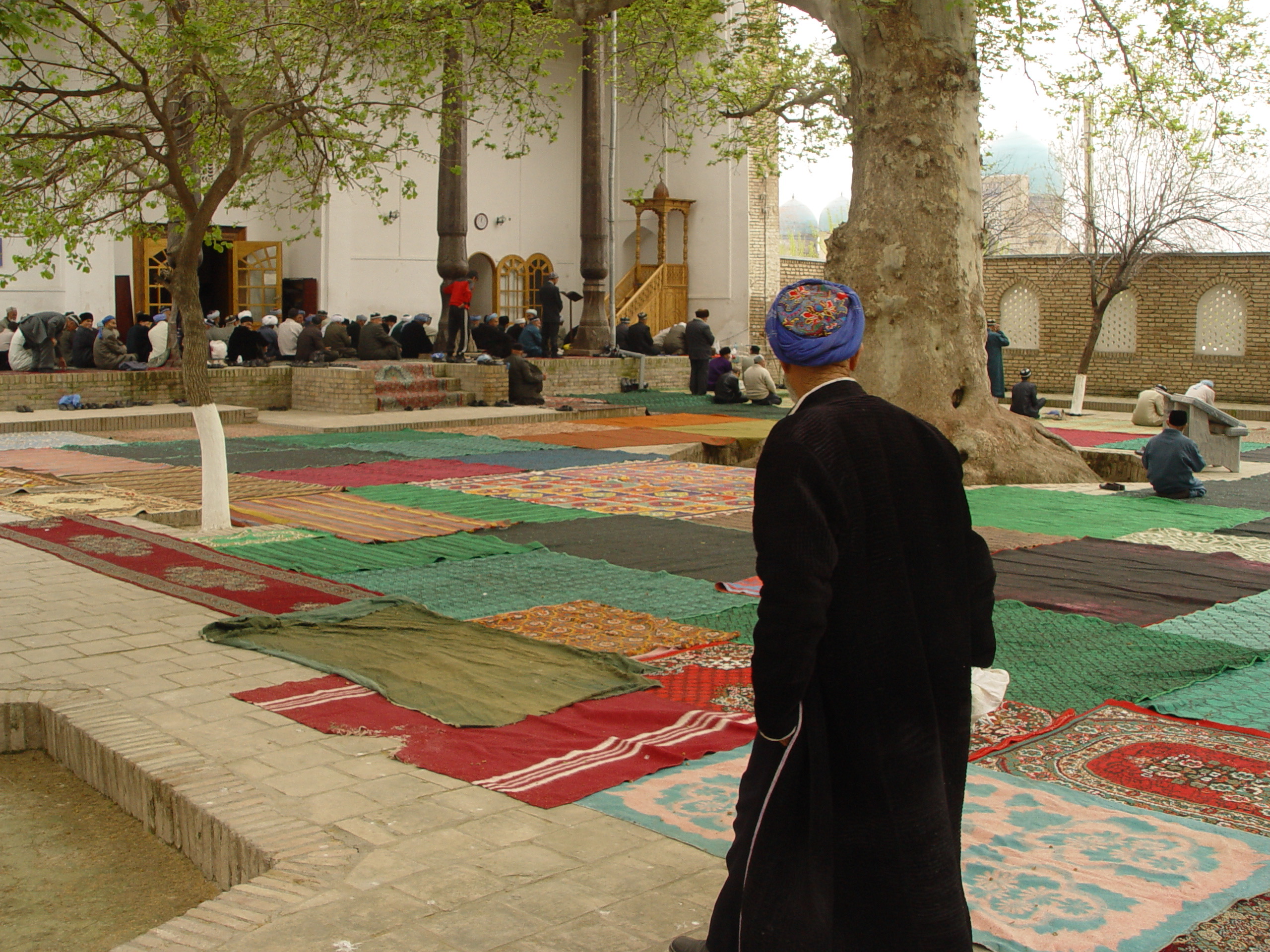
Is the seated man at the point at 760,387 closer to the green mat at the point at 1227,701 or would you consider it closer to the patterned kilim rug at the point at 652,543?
the patterned kilim rug at the point at 652,543

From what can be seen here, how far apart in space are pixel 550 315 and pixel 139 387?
7949 mm

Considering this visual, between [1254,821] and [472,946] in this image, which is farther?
[1254,821]

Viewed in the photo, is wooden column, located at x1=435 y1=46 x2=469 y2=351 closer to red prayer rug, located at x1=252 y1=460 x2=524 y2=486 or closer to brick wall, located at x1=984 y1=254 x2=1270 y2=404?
red prayer rug, located at x1=252 y1=460 x2=524 y2=486

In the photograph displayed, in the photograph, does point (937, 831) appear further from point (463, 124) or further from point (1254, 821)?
point (463, 124)

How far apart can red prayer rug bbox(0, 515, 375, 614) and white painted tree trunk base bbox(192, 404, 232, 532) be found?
1.18 feet

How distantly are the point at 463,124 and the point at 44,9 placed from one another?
41.0 ft

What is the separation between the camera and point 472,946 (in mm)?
2543

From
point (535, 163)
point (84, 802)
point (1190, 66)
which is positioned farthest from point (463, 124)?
point (84, 802)

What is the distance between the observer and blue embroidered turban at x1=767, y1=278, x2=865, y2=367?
2.36 meters

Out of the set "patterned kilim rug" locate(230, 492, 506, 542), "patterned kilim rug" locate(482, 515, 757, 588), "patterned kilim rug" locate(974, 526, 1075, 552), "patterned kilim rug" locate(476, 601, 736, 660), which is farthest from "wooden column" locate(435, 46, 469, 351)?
"patterned kilim rug" locate(476, 601, 736, 660)

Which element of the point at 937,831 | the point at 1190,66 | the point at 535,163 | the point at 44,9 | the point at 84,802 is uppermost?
the point at 535,163

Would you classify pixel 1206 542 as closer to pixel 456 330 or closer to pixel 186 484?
pixel 186 484

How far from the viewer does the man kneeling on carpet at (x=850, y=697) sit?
211 cm

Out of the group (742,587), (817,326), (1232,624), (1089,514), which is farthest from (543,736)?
(1089,514)
